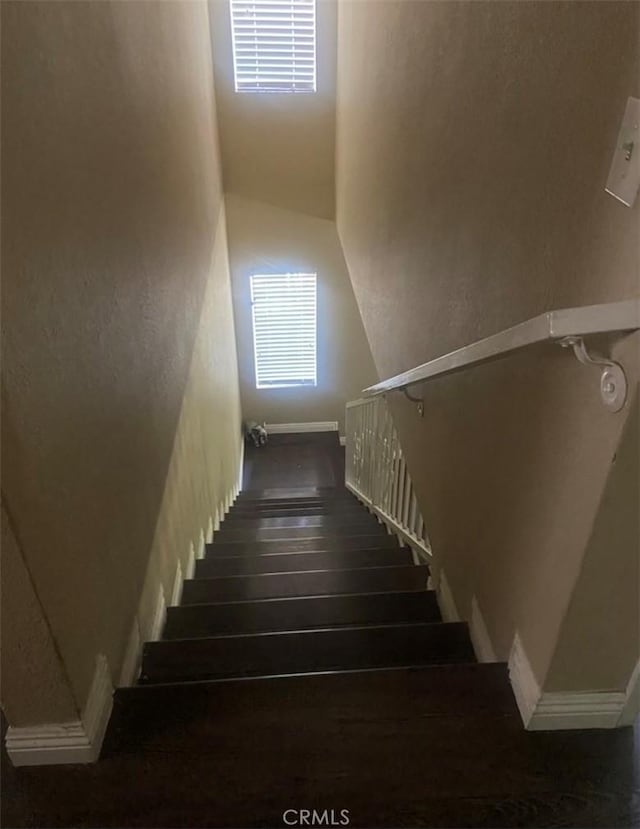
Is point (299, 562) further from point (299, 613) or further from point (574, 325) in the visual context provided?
point (574, 325)

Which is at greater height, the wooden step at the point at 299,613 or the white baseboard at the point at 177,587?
the wooden step at the point at 299,613

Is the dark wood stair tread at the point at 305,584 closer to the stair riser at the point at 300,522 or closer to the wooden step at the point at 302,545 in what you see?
the wooden step at the point at 302,545

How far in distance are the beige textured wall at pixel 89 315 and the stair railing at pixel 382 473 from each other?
1097 mm

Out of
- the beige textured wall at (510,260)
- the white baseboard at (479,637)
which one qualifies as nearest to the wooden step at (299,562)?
the beige textured wall at (510,260)

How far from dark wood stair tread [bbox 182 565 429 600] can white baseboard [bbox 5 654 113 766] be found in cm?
100

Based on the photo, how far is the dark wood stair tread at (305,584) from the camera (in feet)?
7.03

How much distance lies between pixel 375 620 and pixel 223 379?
2.97 metres

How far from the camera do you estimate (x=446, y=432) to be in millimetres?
1776

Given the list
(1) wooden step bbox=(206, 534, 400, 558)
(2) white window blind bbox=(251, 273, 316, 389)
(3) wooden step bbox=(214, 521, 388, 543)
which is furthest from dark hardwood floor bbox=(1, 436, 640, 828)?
(2) white window blind bbox=(251, 273, 316, 389)

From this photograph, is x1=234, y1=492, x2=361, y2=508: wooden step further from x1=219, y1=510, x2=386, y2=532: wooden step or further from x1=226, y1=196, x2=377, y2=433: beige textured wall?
x1=226, y1=196, x2=377, y2=433: beige textured wall

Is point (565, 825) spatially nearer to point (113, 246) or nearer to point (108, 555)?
point (108, 555)

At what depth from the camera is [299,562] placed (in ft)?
8.32

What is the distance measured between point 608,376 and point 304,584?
65.9 inches

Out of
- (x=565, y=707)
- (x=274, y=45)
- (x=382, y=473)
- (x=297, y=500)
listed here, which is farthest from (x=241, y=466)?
(x=565, y=707)
